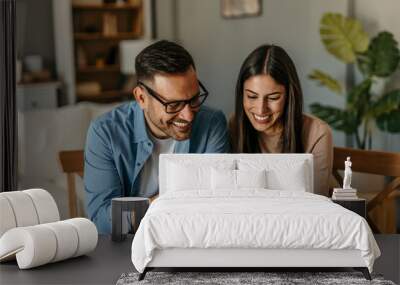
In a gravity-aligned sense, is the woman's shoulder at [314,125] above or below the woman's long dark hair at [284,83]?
below

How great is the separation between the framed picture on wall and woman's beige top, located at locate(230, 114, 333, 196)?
3.90m

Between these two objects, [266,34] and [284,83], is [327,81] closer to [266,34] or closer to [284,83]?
[266,34]

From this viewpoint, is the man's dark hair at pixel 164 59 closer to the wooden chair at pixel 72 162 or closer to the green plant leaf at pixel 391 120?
the wooden chair at pixel 72 162

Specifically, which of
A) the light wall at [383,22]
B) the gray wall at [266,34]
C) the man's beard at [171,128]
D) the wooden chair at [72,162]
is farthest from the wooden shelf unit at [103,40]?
the man's beard at [171,128]

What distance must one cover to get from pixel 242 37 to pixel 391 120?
2.00 meters

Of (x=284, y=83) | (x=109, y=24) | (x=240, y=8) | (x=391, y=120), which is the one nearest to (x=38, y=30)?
(x=109, y=24)

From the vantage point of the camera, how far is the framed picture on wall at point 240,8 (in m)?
7.49

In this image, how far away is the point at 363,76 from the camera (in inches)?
257

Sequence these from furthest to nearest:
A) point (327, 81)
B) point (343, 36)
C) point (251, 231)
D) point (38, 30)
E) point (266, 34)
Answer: point (38, 30), point (266, 34), point (327, 81), point (343, 36), point (251, 231)

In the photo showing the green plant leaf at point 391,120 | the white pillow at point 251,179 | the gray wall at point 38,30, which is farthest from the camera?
the gray wall at point 38,30

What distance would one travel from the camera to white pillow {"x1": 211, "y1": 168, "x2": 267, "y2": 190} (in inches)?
129

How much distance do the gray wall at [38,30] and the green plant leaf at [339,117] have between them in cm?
336

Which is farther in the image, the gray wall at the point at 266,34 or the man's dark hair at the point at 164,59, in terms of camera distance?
the gray wall at the point at 266,34

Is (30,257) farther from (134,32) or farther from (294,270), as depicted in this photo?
(134,32)
